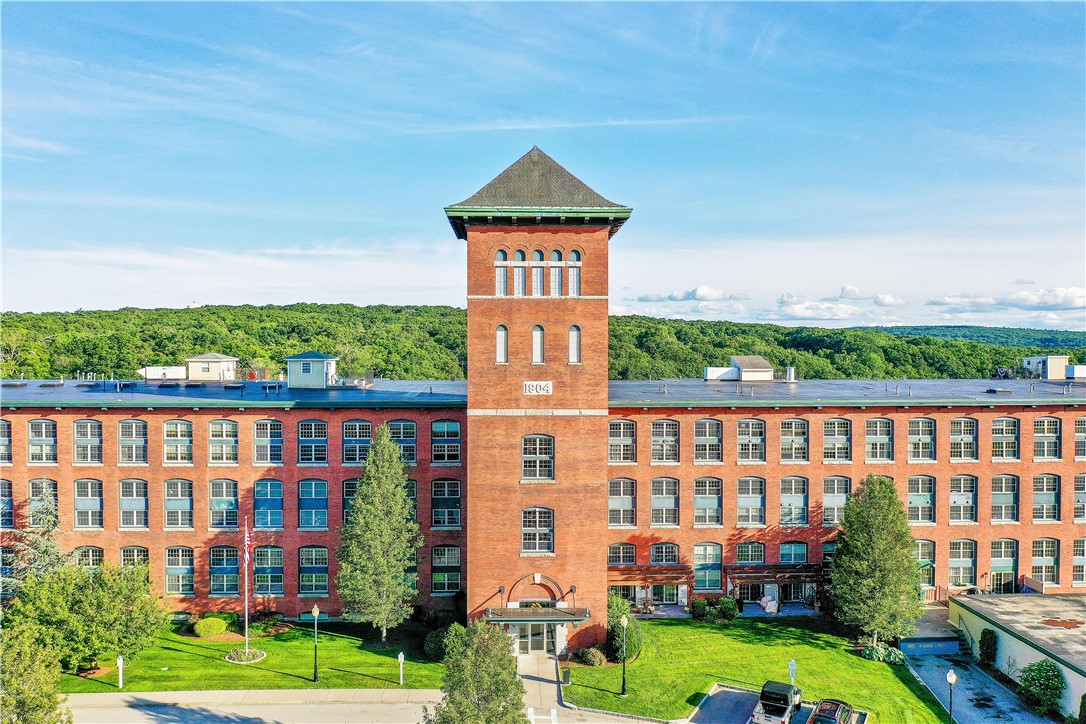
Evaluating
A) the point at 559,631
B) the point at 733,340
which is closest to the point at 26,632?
the point at 559,631

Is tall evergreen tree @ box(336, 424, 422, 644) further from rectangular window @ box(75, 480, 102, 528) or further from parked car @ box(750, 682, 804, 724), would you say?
parked car @ box(750, 682, 804, 724)

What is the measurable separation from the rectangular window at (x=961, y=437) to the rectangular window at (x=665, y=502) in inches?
655

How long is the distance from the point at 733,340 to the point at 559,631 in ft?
298

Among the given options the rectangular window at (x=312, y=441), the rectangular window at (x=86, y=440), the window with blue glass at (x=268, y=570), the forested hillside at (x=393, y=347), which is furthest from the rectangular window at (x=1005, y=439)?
the forested hillside at (x=393, y=347)

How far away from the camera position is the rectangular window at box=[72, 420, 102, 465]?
3900 centimetres

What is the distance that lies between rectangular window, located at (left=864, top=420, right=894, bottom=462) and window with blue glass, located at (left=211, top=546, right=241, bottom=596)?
121ft

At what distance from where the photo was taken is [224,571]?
3938cm

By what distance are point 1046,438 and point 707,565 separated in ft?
71.0

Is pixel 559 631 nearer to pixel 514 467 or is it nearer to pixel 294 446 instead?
pixel 514 467

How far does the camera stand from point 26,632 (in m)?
26.1

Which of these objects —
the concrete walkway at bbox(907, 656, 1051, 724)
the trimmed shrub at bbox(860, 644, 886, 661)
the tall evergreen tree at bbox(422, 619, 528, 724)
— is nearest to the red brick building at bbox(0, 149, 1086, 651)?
the trimmed shrub at bbox(860, 644, 886, 661)

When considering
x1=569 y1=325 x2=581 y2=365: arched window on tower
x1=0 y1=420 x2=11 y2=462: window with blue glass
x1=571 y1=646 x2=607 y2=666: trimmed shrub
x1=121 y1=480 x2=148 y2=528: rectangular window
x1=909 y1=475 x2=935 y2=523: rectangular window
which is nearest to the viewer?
x1=571 y1=646 x2=607 y2=666: trimmed shrub

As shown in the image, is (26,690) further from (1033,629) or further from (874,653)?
(1033,629)

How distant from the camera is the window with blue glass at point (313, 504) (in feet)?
129
